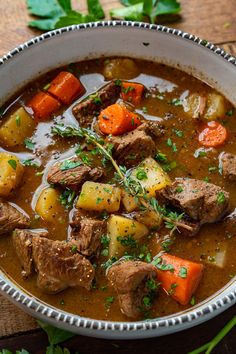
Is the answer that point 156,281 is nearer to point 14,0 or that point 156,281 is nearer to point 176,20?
point 176,20

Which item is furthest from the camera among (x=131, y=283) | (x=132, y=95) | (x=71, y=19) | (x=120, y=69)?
(x=71, y=19)

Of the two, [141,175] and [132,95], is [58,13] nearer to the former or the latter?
[132,95]

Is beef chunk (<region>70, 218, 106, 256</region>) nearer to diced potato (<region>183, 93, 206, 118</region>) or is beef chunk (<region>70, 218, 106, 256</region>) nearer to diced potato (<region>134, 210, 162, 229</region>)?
diced potato (<region>134, 210, 162, 229</region>)

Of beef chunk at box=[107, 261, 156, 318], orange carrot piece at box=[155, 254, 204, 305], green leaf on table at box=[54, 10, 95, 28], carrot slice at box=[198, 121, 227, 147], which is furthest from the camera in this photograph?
green leaf on table at box=[54, 10, 95, 28]

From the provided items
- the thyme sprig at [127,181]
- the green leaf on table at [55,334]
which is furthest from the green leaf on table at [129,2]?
the green leaf on table at [55,334]

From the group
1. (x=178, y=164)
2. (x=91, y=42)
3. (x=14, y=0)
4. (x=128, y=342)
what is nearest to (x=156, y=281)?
(x=128, y=342)

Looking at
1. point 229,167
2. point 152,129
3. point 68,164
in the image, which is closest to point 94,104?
point 152,129

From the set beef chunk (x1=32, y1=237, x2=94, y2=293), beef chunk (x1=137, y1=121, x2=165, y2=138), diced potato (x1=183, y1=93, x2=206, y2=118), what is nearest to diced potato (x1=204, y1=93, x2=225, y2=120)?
diced potato (x1=183, y1=93, x2=206, y2=118)

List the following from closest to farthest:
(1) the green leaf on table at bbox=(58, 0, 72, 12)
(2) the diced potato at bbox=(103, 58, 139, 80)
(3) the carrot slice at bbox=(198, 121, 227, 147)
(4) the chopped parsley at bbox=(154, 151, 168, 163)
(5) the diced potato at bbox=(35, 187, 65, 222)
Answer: (5) the diced potato at bbox=(35, 187, 65, 222) → (4) the chopped parsley at bbox=(154, 151, 168, 163) → (3) the carrot slice at bbox=(198, 121, 227, 147) → (2) the diced potato at bbox=(103, 58, 139, 80) → (1) the green leaf on table at bbox=(58, 0, 72, 12)
